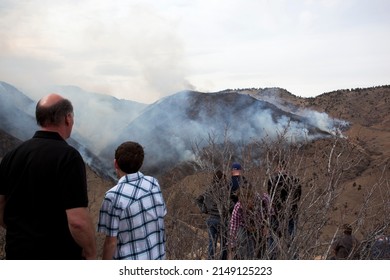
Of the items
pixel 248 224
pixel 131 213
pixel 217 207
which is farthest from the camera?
pixel 217 207

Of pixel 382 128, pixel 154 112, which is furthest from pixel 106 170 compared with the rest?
pixel 382 128

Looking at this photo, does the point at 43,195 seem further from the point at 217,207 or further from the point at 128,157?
the point at 217,207

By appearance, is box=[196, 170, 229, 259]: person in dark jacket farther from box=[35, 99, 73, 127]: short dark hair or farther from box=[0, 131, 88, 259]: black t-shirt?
box=[35, 99, 73, 127]: short dark hair

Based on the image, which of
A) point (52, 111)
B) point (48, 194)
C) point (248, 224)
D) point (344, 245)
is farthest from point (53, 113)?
point (344, 245)

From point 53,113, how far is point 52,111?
0.03ft

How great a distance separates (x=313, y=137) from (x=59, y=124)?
27.0 m

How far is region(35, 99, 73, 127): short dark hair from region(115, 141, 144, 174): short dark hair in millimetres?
361

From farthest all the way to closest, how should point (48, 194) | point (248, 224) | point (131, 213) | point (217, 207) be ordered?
point (217, 207) → point (248, 224) → point (131, 213) → point (48, 194)

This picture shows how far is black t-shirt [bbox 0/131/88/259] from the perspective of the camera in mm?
2289

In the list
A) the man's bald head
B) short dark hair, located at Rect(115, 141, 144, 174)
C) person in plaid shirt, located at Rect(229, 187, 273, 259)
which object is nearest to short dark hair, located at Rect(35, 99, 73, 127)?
the man's bald head

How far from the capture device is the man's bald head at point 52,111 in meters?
2.39

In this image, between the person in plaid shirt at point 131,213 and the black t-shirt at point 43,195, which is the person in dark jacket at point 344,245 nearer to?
the person in plaid shirt at point 131,213

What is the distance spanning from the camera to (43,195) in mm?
2328

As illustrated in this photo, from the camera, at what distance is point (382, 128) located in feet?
116
